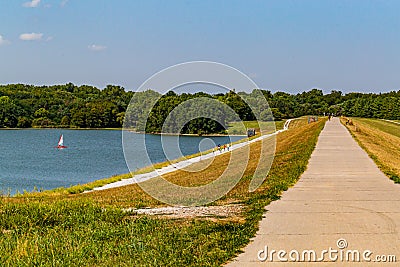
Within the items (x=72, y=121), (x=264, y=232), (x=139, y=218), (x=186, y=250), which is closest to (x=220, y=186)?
(x=139, y=218)

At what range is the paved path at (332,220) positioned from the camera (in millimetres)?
7373

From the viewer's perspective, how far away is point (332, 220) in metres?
9.54

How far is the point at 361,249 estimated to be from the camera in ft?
24.4

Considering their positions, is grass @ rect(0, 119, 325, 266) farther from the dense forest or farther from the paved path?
the dense forest

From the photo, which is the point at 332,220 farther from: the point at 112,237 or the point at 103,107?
the point at 103,107

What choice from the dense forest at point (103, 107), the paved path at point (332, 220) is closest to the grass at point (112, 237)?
the paved path at point (332, 220)

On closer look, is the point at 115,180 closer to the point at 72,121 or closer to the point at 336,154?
the point at 336,154

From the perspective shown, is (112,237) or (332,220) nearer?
(112,237)

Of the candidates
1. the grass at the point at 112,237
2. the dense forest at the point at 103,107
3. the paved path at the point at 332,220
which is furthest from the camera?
the dense forest at the point at 103,107

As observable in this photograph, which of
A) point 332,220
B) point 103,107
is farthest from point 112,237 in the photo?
point 103,107

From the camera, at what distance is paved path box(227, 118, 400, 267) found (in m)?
7.37

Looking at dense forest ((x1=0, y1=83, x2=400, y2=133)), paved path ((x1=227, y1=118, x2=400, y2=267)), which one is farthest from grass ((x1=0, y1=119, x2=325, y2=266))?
dense forest ((x1=0, y1=83, x2=400, y2=133))

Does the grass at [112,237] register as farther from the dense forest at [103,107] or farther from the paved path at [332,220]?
the dense forest at [103,107]

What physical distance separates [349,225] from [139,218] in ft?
11.8
